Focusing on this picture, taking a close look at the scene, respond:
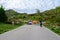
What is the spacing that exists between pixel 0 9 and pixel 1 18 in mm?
2945

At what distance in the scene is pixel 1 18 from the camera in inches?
2840

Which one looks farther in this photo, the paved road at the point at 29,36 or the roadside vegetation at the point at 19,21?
the roadside vegetation at the point at 19,21

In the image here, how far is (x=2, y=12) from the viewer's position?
233ft

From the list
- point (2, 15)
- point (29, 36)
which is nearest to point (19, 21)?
point (2, 15)

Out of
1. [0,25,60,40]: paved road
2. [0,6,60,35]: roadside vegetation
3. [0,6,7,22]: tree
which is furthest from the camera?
[0,6,7,22]: tree

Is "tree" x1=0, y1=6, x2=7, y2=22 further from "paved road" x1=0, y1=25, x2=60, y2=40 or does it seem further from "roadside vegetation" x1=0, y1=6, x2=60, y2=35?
"paved road" x1=0, y1=25, x2=60, y2=40

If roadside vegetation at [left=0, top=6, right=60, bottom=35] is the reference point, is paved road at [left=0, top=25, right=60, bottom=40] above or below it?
above

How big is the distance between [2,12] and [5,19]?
10.7 feet

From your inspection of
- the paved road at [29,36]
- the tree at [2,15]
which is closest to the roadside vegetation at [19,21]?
the tree at [2,15]

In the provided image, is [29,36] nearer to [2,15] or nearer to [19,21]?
[2,15]

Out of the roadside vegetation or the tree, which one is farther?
the tree

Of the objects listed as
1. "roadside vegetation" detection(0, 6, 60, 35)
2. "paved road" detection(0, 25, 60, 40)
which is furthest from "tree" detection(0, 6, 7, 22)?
"paved road" detection(0, 25, 60, 40)

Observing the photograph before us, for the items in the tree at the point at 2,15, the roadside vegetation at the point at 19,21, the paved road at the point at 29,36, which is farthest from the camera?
the tree at the point at 2,15

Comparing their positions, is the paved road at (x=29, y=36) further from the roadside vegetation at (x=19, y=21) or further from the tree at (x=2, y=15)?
the tree at (x=2, y=15)
